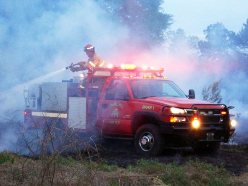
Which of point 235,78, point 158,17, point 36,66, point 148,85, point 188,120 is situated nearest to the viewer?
point 188,120

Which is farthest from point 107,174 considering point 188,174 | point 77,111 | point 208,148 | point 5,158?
point 77,111

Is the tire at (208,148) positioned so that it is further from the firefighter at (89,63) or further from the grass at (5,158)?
the grass at (5,158)

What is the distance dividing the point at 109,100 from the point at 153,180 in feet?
15.9

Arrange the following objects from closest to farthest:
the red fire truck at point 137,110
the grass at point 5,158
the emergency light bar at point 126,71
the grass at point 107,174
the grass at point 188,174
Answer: the grass at point 107,174 → the grass at point 188,174 → the grass at point 5,158 → the red fire truck at point 137,110 → the emergency light bar at point 126,71

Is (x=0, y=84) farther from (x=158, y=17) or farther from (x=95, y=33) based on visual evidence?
(x=158, y=17)

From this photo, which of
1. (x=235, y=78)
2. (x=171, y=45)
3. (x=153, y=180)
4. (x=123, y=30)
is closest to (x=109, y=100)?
(x=153, y=180)

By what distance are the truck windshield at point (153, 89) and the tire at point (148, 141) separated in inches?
33.5

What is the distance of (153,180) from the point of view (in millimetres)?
7344

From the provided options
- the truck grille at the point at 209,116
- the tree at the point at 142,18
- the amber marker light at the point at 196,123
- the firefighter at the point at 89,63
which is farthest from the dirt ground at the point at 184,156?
the tree at the point at 142,18

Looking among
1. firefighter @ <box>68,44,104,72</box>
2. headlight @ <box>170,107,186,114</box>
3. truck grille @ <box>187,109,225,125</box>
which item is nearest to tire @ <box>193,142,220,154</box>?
truck grille @ <box>187,109,225,125</box>

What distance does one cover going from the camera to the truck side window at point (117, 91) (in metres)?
11.9

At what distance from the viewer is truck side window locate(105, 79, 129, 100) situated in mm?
11852

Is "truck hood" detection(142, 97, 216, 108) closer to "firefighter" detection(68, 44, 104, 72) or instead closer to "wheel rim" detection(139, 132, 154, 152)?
"wheel rim" detection(139, 132, 154, 152)

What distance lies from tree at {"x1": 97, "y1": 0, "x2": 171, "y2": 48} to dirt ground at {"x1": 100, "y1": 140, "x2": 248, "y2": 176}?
1509 centimetres
